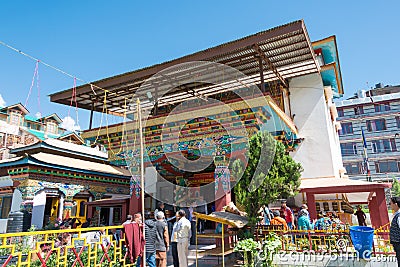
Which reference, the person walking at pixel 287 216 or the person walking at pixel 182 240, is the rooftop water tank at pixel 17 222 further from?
the person walking at pixel 287 216

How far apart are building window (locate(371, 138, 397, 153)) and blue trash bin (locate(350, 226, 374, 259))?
30000 millimetres

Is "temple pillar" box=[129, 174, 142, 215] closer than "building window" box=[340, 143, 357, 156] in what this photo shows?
Yes

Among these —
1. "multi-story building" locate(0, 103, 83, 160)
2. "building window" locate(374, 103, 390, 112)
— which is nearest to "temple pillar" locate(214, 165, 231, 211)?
"multi-story building" locate(0, 103, 83, 160)

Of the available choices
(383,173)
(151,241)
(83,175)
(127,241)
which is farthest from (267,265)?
(383,173)

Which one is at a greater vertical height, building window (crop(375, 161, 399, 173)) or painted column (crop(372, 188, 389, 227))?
building window (crop(375, 161, 399, 173))

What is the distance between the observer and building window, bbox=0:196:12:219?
12.6 meters

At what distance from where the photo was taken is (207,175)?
14.4 metres

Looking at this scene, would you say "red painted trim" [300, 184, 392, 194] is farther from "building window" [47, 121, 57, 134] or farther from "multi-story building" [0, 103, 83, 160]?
"building window" [47, 121, 57, 134]

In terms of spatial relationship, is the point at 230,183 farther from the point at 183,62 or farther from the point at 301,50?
the point at 301,50

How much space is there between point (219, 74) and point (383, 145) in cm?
2724

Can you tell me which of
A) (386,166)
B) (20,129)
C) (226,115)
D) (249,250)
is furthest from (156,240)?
(386,166)

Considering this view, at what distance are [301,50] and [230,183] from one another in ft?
19.5

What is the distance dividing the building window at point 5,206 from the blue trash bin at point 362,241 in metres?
13.2

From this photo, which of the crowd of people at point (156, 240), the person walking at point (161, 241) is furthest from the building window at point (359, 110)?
the person walking at point (161, 241)
